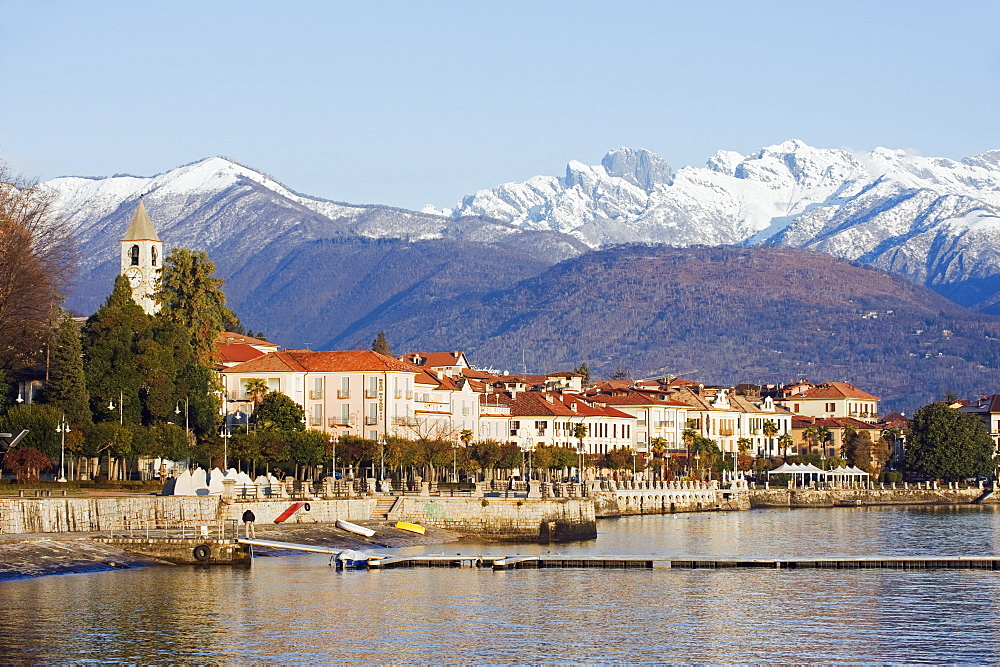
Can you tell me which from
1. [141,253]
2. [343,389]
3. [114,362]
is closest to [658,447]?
[343,389]

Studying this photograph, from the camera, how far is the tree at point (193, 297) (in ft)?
362

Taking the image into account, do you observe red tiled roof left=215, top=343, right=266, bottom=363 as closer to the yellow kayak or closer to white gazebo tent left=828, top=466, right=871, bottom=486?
the yellow kayak

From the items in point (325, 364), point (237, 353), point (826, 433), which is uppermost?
point (237, 353)

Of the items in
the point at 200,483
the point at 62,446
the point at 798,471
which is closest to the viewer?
the point at 200,483

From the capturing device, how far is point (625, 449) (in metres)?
142

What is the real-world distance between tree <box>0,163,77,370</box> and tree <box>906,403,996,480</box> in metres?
95.5

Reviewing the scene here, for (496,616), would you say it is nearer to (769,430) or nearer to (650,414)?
(650,414)

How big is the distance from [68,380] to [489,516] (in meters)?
21.8

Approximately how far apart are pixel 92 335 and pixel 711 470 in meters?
71.3

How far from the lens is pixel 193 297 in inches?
4446

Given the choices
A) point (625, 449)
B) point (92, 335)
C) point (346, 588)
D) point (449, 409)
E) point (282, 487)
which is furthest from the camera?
point (625, 449)

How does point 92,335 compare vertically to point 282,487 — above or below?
above

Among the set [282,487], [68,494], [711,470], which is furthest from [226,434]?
[711,470]

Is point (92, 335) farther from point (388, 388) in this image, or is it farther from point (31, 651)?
point (31, 651)
